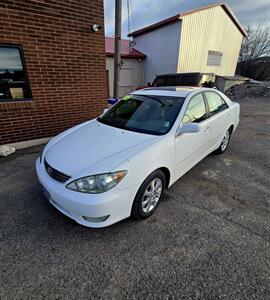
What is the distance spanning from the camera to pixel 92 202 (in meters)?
1.79

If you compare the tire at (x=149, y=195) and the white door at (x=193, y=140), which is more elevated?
the white door at (x=193, y=140)

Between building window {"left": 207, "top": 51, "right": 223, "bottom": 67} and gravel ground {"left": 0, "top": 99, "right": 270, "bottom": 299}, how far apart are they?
15.0 meters

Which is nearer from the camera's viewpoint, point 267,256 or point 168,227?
point 267,256

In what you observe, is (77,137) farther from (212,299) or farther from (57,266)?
(212,299)

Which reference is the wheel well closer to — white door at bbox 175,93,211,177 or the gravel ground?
white door at bbox 175,93,211,177

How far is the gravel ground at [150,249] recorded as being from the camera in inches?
63.7

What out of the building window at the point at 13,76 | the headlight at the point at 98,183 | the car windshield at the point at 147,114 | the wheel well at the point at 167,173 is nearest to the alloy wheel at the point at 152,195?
the wheel well at the point at 167,173

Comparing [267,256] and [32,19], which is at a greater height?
[32,19]

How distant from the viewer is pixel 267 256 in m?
1.90

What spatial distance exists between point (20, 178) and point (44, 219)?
1300 mm

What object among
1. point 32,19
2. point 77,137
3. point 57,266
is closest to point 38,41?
point 32,19

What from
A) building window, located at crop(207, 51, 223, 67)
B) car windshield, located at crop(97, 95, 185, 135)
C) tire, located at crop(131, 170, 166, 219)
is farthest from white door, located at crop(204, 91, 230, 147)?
building window, located at crop(207, 51, 223, 67)

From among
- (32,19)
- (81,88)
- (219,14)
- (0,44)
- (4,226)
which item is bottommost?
(4,226)

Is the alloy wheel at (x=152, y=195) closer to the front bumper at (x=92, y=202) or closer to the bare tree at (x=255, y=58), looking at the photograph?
the front bumper at (x=92, y=202)
